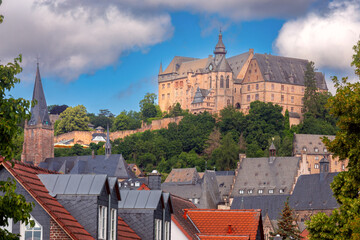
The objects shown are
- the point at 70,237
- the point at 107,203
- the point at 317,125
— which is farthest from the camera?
the point at 317,125

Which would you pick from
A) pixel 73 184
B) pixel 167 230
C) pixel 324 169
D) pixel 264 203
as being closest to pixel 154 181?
pixel 167 230

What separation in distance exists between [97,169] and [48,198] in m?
147

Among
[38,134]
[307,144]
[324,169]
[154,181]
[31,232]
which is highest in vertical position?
[38,134]

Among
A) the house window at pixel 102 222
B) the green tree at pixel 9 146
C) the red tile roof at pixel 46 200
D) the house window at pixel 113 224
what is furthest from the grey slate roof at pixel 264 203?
the green tree at pixel 9 146

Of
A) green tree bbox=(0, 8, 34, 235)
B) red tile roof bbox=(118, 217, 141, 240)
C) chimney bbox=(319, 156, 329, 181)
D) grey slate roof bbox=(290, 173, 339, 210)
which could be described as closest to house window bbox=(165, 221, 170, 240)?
red tile roof bbox=(118, 217, 141, 240)

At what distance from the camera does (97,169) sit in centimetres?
16588

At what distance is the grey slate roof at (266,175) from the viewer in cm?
15238

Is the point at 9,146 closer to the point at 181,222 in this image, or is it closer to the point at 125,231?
the point at 125,231

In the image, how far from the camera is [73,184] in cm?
2003

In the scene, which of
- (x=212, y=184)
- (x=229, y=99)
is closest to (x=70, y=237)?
(x=212, y=184)

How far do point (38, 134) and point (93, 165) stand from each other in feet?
43.7

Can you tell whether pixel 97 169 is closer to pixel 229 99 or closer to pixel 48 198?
pixel 229 99

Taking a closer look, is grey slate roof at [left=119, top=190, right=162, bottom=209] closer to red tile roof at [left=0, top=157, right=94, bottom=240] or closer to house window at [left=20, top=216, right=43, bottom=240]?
red tile roof at [left=0, top=157, right=94, bottom=240]

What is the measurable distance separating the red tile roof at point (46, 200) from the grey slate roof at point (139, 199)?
515cm
